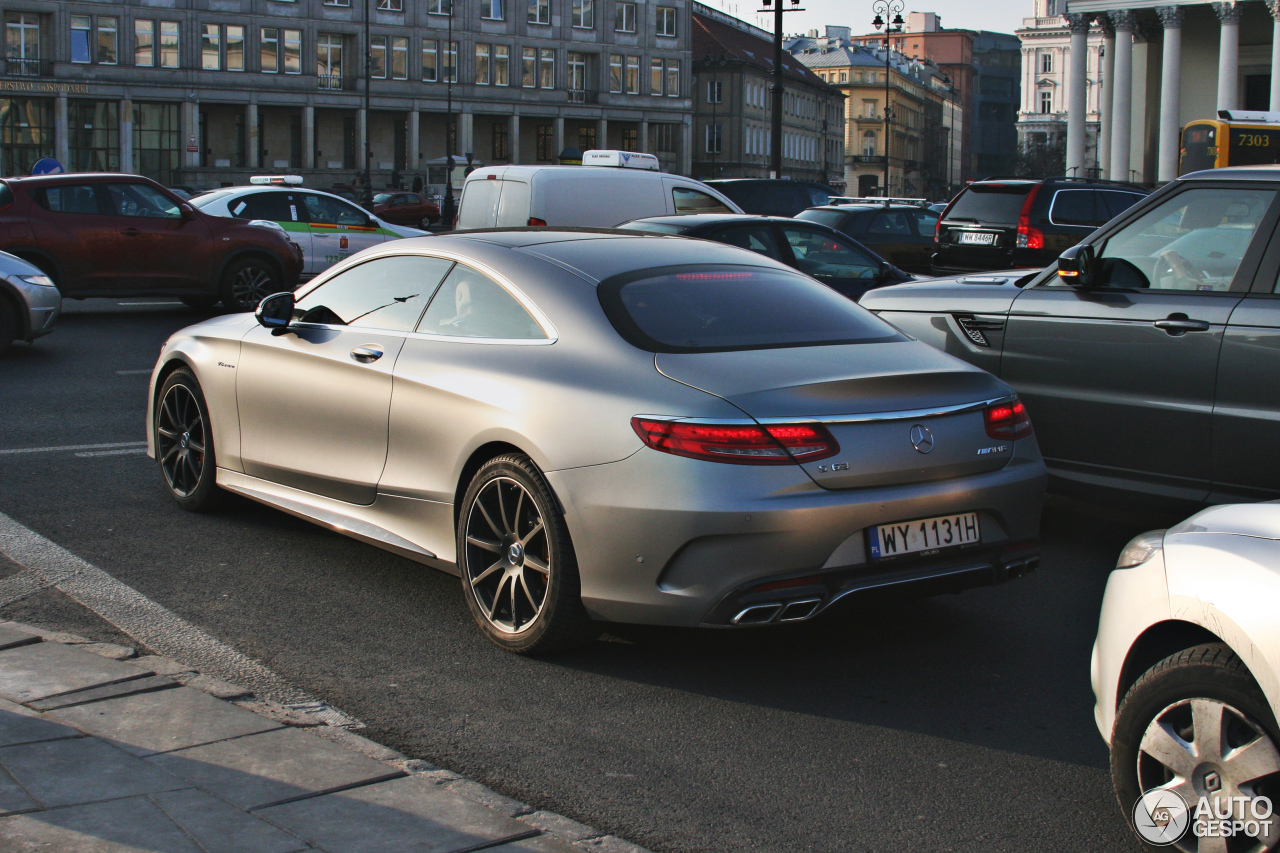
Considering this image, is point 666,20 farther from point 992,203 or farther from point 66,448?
point 66,448

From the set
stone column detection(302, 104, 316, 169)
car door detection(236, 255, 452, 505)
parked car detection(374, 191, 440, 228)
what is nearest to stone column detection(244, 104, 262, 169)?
stone column detection(302, 104, 316, 169)

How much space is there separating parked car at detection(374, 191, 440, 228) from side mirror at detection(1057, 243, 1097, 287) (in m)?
48.0

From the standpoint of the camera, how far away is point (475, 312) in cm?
524

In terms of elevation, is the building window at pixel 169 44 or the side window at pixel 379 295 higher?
the building window at pixel 169 44

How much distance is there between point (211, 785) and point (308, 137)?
268 ft

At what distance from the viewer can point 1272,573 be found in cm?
285

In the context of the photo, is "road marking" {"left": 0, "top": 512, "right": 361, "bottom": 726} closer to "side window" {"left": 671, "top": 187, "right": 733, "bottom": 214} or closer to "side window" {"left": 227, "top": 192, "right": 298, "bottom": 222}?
"side window" {"left": 671, "top": 187, "right": 733, "bottom": 214}

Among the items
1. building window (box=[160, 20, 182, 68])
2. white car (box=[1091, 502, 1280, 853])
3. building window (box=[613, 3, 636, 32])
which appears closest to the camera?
white car (box=[1091, 502, 1280, 853])

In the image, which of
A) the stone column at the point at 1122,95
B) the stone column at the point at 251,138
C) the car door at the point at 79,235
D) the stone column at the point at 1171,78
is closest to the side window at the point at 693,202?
the car door at the point at 79,235

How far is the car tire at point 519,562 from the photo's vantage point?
4.50m

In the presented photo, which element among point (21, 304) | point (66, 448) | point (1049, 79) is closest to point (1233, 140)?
point (21, 304)

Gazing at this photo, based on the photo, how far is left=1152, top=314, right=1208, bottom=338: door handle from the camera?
5910 millimetres

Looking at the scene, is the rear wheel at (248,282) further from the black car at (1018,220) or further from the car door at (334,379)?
the car door at (334,379)

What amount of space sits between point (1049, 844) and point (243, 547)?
13.3ft
